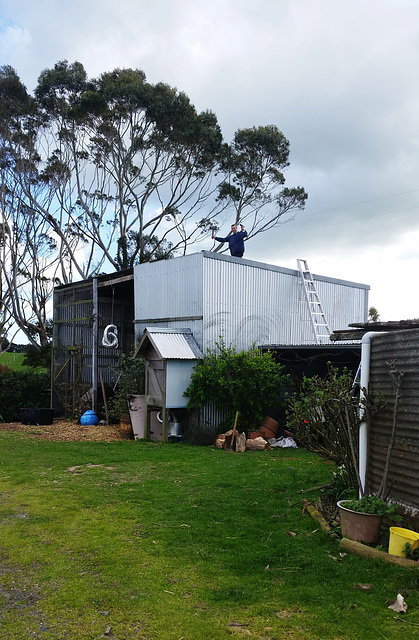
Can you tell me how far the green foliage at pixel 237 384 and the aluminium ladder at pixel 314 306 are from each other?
3.22 meters

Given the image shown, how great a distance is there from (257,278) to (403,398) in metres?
10.5

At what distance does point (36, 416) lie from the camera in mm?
16984

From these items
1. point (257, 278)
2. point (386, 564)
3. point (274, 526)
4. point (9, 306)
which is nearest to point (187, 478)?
point (274, 526)

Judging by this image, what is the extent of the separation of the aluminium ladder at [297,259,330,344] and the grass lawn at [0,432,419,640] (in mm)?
8175

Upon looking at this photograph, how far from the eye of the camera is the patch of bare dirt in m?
14.4

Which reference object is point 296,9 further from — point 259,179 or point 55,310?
point 259,179

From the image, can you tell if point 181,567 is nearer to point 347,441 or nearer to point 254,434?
point 347,441

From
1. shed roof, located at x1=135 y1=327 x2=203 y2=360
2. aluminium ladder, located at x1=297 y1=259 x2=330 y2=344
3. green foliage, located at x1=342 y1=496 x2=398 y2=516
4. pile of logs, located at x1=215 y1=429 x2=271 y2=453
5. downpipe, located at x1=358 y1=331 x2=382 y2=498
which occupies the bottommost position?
pile of logs, located at x1=215 y1=429 x2=271 y2=453

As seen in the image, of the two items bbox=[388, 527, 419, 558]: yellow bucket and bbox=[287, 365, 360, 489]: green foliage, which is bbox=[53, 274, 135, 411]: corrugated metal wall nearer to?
bbox=[287, 365, 360, 489]: green foliage

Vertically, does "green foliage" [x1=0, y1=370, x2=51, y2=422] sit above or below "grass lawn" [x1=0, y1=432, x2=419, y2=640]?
above

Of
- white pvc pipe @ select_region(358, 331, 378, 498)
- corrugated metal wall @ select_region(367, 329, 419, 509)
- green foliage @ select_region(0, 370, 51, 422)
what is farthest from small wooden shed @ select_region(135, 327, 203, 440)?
corrugated metal wall @ select_region(367, 329, 419, 509)

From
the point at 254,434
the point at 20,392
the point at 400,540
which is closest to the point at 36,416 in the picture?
the point at 20,392

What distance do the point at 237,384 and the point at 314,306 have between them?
17.4ft

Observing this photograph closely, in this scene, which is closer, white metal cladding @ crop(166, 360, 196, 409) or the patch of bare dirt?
white metal cladding @ crop(166, 360, 196, 409)
